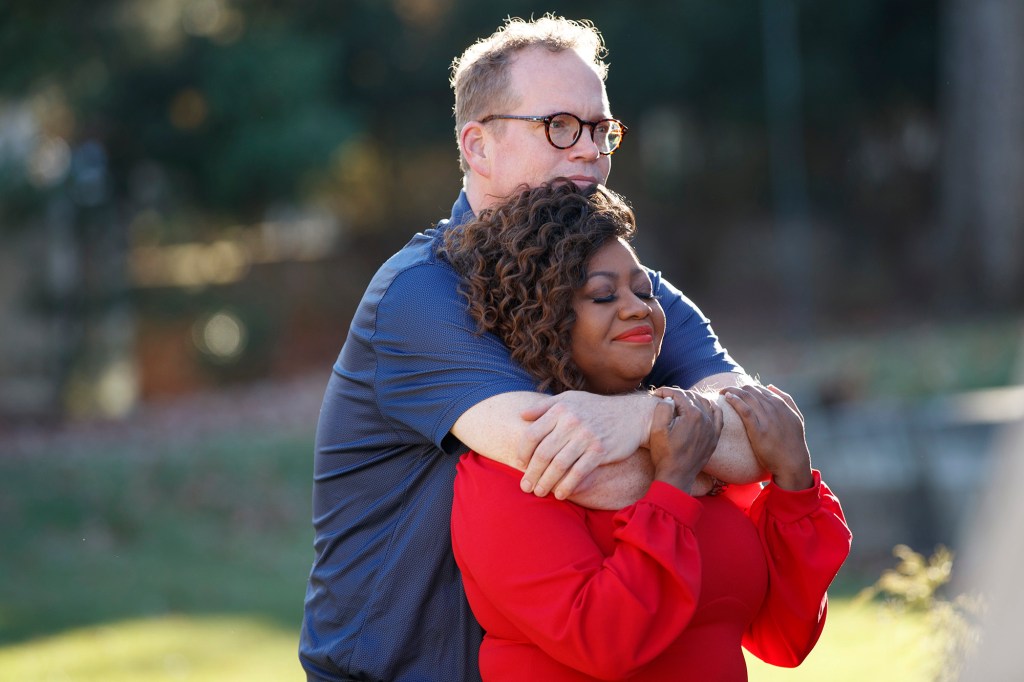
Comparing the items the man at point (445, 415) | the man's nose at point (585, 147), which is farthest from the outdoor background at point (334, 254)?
the man's nose at point (585, 147)

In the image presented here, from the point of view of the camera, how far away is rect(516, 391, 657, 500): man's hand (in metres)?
2.73

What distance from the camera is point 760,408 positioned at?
9.80 ft

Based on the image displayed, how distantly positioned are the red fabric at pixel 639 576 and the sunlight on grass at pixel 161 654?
4.52m

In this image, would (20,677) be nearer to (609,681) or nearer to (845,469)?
(609,681)

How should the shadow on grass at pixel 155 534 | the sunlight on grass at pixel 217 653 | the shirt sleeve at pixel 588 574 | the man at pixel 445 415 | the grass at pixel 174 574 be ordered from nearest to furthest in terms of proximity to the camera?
the shirt sleeve at pixel 588 574
the man at pixel 445 415
the sunlight on grass at pixel 217 653
the grass at pixel 174 574
the shadow on grass at pixel 155 534

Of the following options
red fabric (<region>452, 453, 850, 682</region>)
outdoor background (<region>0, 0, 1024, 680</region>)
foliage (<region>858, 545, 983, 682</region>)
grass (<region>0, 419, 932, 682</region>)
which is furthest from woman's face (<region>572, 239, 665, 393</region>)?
grass (<region>0, 419, 932, 682</region>)

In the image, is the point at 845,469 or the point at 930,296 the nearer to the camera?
the point at 845,469

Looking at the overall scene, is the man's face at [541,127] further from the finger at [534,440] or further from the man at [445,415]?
the finger at [534,440]

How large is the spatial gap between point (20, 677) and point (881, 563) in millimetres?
5831

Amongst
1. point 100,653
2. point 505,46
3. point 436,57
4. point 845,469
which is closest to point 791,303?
point 436,57

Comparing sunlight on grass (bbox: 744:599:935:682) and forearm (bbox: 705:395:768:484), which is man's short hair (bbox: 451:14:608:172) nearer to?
forearm (bbox: 705:395:768:484)

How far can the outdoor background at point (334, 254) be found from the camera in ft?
31.0

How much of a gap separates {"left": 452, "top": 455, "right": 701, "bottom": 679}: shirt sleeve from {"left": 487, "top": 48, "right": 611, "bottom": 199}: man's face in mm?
1134

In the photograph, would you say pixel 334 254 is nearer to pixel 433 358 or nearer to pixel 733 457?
pixel 433 358
